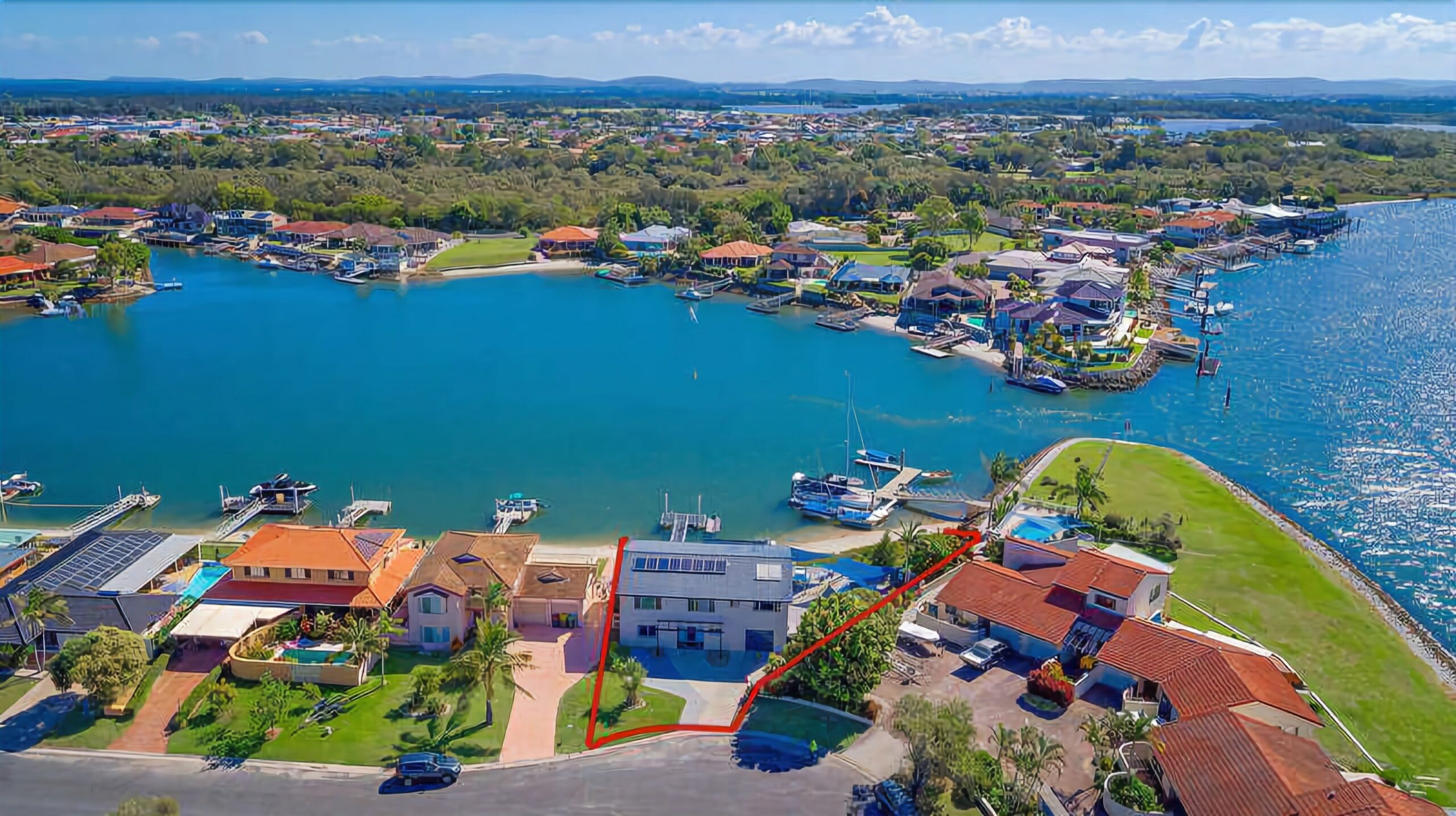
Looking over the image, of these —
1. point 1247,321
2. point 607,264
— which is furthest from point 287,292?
point 1247,321

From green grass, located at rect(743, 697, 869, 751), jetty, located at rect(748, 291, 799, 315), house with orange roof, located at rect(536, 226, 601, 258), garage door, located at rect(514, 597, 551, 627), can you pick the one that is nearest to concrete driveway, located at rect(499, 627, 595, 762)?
garage door, located at rect(514, 597, 551, 627)

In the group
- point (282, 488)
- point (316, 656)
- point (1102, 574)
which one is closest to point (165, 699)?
point (316, 656)

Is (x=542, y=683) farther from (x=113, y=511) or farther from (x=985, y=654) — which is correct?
(x=113, y=511)

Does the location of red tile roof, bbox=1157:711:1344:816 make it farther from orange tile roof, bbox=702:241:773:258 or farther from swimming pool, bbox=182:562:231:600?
orange tile roof, bbox=702:241:773:258

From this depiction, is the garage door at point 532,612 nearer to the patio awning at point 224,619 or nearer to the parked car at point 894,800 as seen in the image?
the patio awning at point 224,619

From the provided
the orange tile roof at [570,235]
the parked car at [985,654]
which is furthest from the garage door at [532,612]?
the orange tile roof at [570,235]

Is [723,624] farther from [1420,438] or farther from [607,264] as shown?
[607,264]
